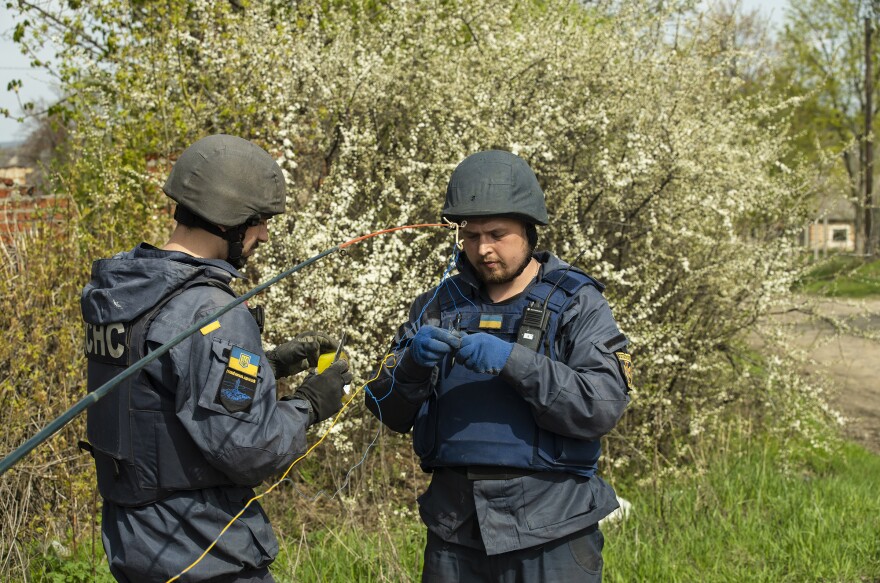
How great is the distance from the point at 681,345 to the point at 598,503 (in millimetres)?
3497

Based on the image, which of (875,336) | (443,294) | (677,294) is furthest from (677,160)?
(443,294)

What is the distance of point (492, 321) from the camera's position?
122 inches

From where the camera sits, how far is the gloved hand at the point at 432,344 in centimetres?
279

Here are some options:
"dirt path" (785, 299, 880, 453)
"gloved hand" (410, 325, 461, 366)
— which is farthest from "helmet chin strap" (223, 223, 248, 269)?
"dirt path" (785, 299, 880, 453)

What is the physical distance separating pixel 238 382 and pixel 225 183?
64 cm

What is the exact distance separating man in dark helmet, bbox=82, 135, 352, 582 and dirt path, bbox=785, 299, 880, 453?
5.46m

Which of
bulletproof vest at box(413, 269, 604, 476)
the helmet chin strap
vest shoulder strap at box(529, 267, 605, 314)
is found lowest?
bulletproof vest at box(413, 269, 604, 476)

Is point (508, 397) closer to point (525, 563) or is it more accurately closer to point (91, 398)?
point (525, 563)

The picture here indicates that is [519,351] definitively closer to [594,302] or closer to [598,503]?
[594,302]

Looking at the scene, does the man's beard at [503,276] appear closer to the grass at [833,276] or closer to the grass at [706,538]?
the grass at [706,538]

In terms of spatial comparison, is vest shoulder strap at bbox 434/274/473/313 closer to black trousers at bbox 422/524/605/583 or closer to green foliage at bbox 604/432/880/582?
black trousers at bbox 422/524/605/583

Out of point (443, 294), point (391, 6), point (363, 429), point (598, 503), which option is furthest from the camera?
point (391, 6)

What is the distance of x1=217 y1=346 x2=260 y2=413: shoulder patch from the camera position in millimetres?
2461

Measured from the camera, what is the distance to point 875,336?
707cm
